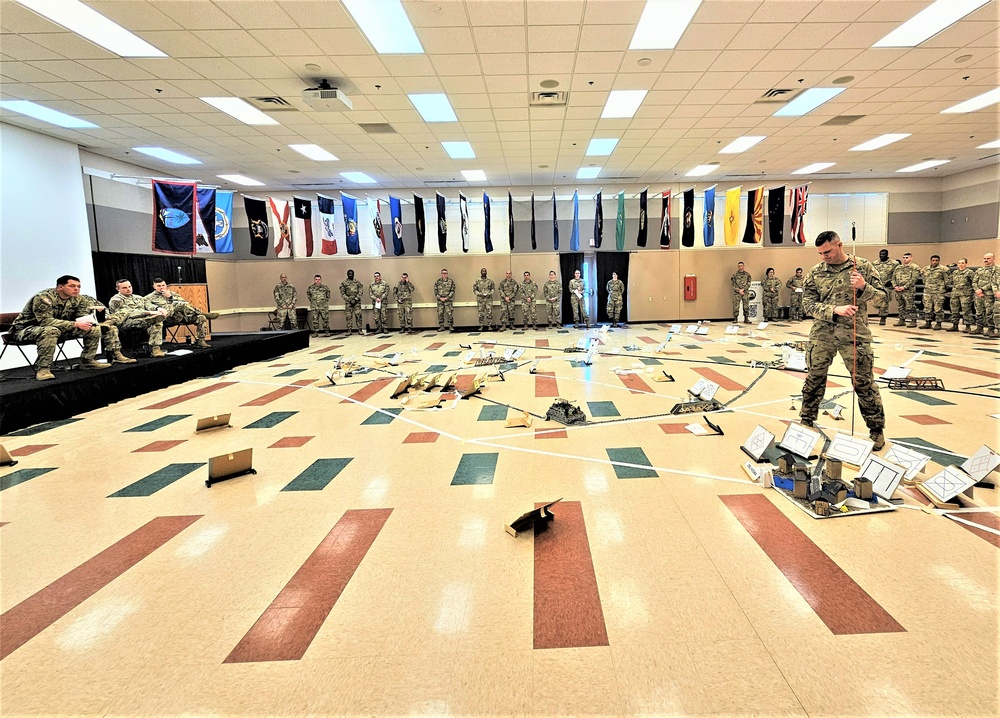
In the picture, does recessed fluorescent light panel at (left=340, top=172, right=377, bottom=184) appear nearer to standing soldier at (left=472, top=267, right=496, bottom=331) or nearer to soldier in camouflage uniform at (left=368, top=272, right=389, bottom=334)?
soldier in camouflage uniform at (left=368, top=272, right=389, bottom=334)

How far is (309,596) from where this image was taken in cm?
210

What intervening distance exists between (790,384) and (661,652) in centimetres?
538

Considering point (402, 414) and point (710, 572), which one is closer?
point (710, 572)

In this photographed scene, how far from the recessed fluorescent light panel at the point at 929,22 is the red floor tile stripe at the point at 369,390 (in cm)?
827

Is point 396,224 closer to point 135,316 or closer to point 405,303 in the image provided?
point 405,303

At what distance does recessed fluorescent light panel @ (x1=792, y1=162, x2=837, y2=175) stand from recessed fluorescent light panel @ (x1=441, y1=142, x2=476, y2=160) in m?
9.75

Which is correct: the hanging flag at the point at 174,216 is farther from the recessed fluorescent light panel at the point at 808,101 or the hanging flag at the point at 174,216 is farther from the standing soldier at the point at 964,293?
the standing soldier at the point at 964,293

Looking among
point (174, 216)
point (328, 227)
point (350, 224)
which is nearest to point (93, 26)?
point (174, 216)

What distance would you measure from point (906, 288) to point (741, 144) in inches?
241

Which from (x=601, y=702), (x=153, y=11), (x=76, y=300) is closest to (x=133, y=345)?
(x=76, y=300)

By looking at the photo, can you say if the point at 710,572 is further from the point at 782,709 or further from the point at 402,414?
the point at 402,414

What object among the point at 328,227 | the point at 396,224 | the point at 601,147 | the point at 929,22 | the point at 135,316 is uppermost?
the point at 601,147

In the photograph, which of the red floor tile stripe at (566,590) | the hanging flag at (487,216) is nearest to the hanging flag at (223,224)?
the hanging flag at (487,216)

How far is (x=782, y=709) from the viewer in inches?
57.0
